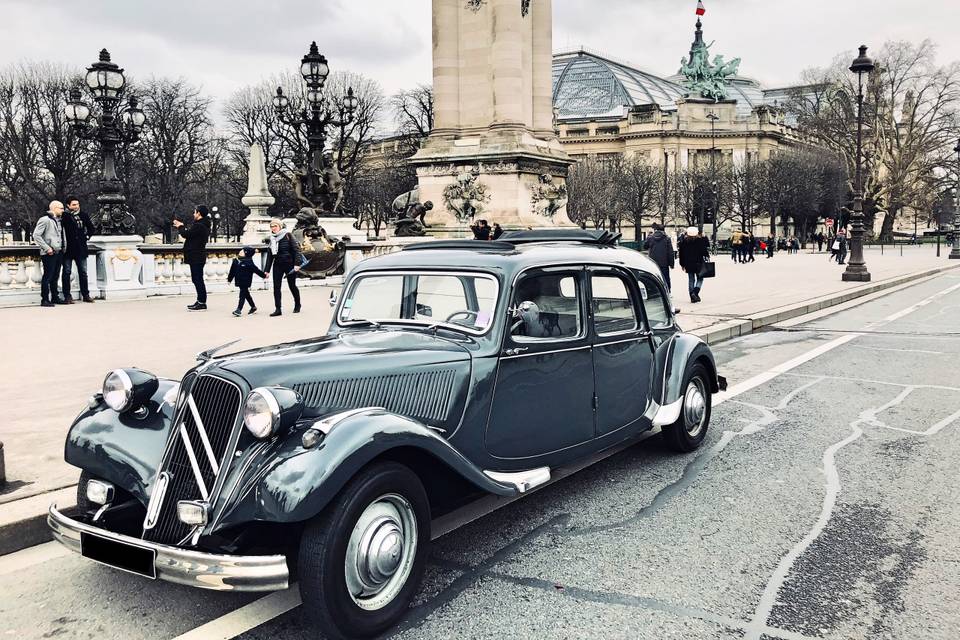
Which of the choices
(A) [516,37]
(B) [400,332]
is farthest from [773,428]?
(A) [516,37]

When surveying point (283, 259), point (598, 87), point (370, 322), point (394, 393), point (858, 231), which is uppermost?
point (598, 87)

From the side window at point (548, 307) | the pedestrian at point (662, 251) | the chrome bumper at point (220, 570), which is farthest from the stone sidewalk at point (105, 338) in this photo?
the side window at point (548, 307)

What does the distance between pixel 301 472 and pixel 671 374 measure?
11.7ft

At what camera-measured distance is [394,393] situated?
4.05m

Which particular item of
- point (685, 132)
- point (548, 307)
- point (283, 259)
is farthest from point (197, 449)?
point (685, 132)

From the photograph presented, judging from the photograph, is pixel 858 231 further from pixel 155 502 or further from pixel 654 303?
pixel 155 502


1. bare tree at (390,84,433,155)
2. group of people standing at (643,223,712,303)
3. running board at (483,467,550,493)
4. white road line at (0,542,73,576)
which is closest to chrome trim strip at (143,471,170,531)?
white road line at (0,542,73,576)

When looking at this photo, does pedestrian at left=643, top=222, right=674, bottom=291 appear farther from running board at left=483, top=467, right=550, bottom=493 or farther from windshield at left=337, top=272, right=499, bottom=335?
running board at left=483, top=467, right=550, bottom=493

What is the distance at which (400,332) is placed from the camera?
4738 millimetres

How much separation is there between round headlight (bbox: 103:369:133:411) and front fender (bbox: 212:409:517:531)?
1123 millimetres

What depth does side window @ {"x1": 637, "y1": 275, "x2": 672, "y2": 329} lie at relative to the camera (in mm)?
6082

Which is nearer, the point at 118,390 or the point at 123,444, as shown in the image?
the point at 123,444

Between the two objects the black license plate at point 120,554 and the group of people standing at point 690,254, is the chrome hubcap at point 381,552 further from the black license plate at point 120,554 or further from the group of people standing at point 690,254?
the group of people standing at point 690,254

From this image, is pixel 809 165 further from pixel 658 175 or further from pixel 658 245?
pixel 658 245
